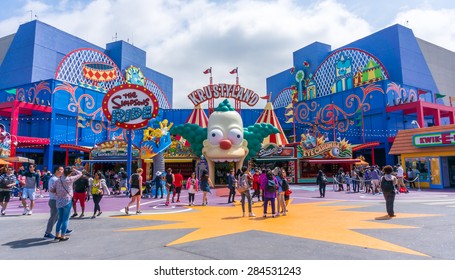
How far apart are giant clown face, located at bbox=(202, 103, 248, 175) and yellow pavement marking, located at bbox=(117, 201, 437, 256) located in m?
11.9

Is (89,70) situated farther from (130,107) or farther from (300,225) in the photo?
(300,225)

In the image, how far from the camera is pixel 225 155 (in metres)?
21.7

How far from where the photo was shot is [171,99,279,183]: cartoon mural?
21766mm

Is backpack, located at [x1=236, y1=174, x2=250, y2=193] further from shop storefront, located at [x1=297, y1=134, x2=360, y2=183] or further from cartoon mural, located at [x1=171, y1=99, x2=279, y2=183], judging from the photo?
shop storefront, located at [x1=297, y1=134, x2=360, y2=183]

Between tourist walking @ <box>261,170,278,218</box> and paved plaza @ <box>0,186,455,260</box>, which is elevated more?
tourist walking @ <box>261,170,278,218</box>

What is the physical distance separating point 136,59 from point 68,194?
43.1 meters

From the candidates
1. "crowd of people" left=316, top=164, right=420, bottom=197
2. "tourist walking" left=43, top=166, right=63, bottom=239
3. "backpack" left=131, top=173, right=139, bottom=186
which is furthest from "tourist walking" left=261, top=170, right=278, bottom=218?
"crowd of people" left=316, top=164, right=420, bottom=197

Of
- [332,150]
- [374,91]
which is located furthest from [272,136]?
[374,91]

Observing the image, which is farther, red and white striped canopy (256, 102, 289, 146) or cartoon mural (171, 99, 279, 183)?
red and white striped canopy (256, 102, 289, 146)

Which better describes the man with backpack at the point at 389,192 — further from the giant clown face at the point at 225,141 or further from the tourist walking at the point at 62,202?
the giant clown face at the point at 225,141

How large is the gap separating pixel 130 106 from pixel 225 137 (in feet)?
22.9

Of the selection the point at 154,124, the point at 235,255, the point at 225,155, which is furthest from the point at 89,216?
the point at 154,124

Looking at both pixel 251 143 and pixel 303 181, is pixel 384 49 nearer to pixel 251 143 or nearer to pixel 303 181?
pixel 303 181

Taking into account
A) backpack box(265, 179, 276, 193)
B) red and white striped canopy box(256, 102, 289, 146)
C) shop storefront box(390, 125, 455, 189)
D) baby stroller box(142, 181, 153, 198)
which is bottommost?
baby stroller box(142, 181, 153, 198)
